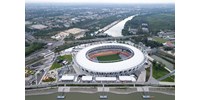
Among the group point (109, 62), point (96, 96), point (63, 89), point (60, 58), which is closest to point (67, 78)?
point (63, 89)

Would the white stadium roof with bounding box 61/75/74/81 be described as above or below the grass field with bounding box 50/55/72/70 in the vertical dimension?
below

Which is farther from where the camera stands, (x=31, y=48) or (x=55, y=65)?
(x=31, y=48)

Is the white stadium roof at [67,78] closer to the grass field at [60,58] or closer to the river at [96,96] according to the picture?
the river at [96,96]

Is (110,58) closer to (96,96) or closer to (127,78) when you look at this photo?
(127,78)

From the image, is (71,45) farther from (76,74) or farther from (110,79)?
(110,79)

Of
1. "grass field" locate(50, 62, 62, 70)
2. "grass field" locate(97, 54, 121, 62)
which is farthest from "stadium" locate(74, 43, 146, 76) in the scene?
"grass field" locate(50, 62, 62, 70)

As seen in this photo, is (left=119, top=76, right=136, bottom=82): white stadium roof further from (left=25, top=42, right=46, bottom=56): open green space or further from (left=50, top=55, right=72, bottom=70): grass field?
(left=25, top=42, right=46, bottom=56): open green space
